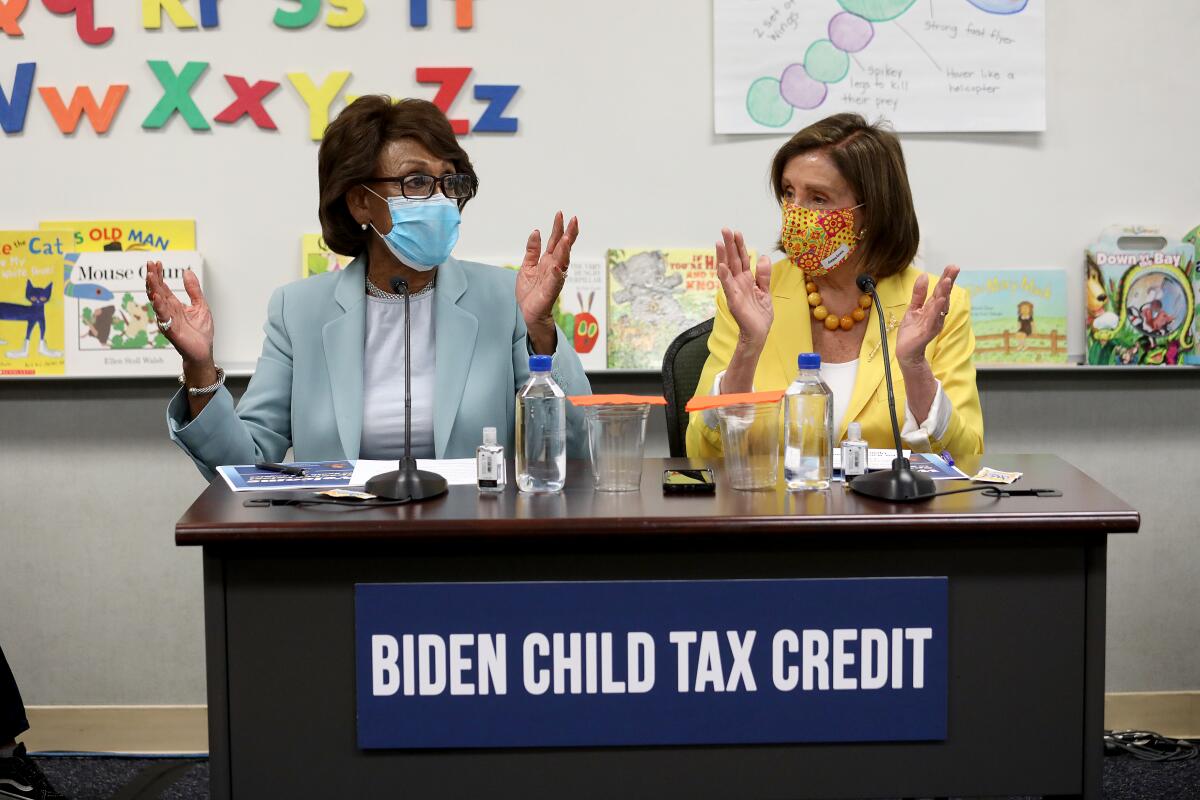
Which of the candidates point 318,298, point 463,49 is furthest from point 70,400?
point 463,49

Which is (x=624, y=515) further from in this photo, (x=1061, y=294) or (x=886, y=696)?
(x=1061, y=294)

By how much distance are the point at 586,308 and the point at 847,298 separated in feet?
2.70

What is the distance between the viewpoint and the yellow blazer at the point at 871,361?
2.38 metres

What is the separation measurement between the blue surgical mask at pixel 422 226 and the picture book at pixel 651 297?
843 millimetres

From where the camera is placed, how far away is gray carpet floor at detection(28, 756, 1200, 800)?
290 centimetres

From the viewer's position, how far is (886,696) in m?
1.70

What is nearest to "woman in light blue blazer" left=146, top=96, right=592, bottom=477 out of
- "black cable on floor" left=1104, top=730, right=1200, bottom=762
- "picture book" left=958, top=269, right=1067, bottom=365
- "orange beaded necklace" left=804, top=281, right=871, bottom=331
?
"orange beaded necklace" left=804, top=281, right=871, bottom=331

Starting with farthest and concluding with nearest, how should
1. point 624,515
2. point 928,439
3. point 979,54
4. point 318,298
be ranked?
point 979,54 → point 318,298 → point 928,439 → point 624,515

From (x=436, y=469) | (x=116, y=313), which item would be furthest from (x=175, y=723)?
(x=436, y=469)

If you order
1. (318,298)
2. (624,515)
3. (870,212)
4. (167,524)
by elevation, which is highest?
(870,212)

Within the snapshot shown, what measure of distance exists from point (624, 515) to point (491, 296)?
0.95 meters

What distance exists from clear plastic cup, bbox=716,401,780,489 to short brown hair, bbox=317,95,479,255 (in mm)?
804

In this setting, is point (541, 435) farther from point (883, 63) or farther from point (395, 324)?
point (883, 63)

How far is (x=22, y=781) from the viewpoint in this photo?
275 cm
